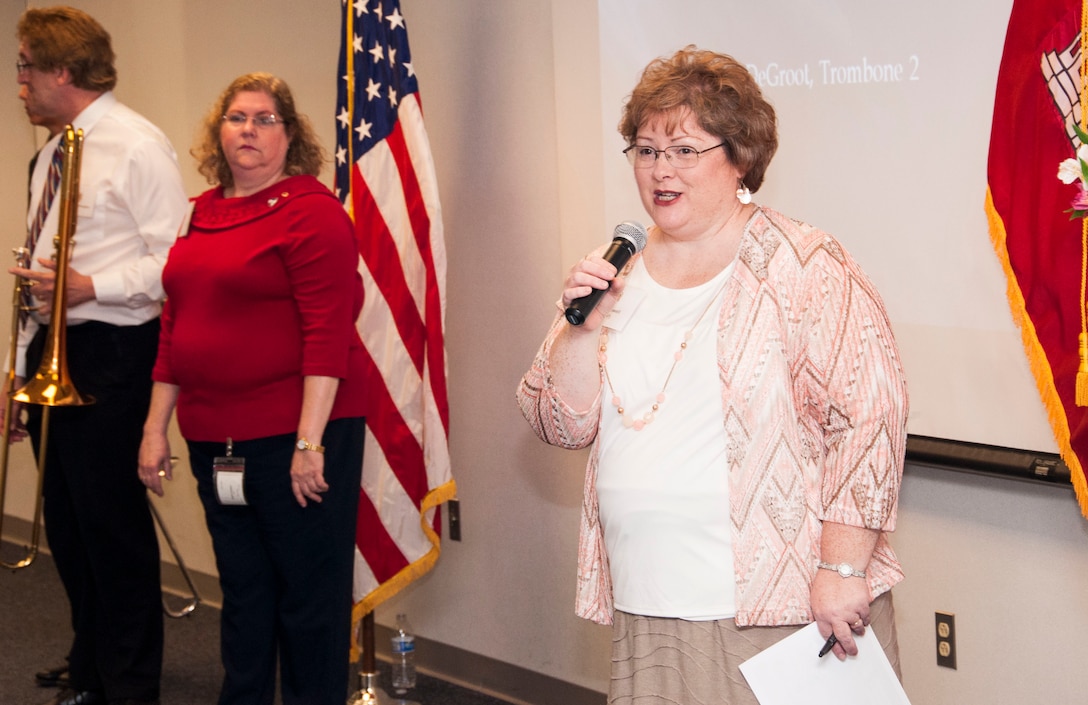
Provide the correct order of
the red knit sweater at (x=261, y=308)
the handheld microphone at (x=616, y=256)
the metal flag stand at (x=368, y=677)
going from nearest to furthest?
the handheld microphone at (x=616, y=256)
the red knit sweater at (x=261, y=308)
the metal flag stand at (x=368, y=677)

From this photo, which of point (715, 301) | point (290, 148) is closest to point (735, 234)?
point (715, 301)

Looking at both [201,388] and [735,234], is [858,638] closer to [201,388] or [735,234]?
[735,234]

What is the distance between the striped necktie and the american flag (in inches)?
32.1

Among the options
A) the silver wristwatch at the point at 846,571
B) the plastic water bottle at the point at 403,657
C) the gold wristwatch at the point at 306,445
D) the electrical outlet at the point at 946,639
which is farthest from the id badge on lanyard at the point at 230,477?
the electrical outlet at the point at 946,639

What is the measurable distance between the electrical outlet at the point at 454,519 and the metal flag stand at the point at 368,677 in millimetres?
459

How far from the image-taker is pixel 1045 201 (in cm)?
226


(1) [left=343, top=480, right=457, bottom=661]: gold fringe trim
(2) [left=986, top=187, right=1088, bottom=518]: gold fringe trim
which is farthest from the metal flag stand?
(2) [left=986, top=187, right=1088, bottom=518]: gold fringe trim

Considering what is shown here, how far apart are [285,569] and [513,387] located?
988 millimetres

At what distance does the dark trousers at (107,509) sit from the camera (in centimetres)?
327

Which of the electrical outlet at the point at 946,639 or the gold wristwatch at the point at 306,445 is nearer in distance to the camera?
the electrical outlet at the point at 946,639

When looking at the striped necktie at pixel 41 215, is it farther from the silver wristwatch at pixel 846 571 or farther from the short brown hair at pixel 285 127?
the silver wristwatch at pixel 846 571

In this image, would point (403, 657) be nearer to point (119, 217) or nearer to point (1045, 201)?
point (119, 217)

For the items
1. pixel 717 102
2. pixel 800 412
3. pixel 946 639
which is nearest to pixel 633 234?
pixel 717 102

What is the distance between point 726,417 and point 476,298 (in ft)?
6.30
